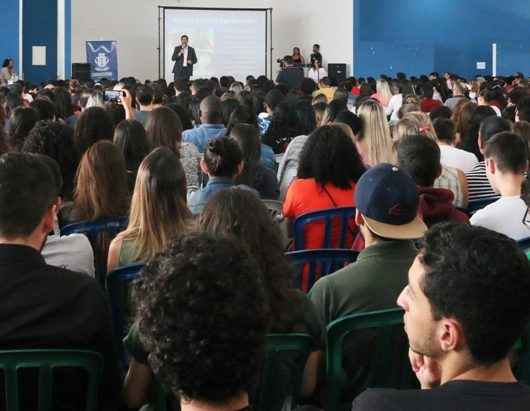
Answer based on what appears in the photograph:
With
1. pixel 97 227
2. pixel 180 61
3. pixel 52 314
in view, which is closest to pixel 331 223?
pixel 97 227

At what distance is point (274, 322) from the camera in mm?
2506

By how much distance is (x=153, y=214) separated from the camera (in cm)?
346

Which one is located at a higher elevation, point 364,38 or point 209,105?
point 364,38

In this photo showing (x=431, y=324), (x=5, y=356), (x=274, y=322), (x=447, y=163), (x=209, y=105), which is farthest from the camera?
(x=209, y=105)

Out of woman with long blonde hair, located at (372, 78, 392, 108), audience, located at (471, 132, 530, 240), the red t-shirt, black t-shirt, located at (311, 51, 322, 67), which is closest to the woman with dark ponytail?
the red t-shirt

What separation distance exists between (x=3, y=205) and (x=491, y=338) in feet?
4.84

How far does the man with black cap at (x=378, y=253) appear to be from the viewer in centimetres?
275

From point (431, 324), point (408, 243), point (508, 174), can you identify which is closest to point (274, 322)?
point (408, 243)

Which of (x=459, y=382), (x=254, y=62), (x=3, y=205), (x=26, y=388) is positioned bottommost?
(x=26, y=388)

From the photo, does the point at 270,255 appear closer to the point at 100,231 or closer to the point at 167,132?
the point at 100,231

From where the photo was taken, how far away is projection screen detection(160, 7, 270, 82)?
21406 millimetres

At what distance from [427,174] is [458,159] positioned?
1646 millimetres

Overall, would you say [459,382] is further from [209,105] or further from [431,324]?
[209,105]

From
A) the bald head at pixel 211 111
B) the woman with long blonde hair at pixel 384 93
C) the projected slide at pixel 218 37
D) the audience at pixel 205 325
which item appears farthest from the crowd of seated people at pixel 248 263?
the projected slide at pixel 218 37
